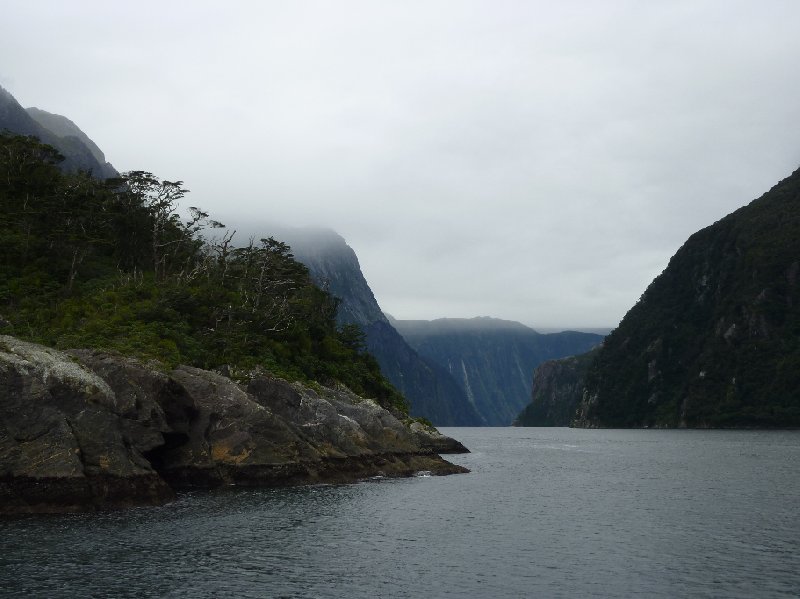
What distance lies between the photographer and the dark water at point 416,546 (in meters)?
27.3

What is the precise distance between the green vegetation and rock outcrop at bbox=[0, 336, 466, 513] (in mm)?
5111

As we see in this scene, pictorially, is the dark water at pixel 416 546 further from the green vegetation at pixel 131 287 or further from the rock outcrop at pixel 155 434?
the green vegetation at pixel 131 287

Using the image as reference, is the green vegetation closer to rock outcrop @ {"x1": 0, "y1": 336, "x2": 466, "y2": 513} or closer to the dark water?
rock outcrop @ {"x1": 0, "y1": 336, "x2": 466, "y2": 513}

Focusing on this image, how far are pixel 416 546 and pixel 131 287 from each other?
50169 millimetres

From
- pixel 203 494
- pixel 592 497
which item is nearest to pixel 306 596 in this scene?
pixel 203 494

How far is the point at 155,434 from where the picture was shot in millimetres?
47781

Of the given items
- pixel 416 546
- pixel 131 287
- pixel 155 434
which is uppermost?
pixel 131 287

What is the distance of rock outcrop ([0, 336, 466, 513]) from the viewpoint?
3997 cm

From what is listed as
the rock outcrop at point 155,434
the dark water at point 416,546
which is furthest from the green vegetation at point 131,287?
the dark water at point 416,546

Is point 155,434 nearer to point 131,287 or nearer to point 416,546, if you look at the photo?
point 416,546

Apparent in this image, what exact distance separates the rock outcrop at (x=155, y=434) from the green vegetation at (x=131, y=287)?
5111mm

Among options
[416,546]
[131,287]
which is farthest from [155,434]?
[131,287]

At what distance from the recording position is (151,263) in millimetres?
91688

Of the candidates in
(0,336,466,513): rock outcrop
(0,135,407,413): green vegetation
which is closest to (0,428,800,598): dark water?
(0,336,466,513): rock outcrop
